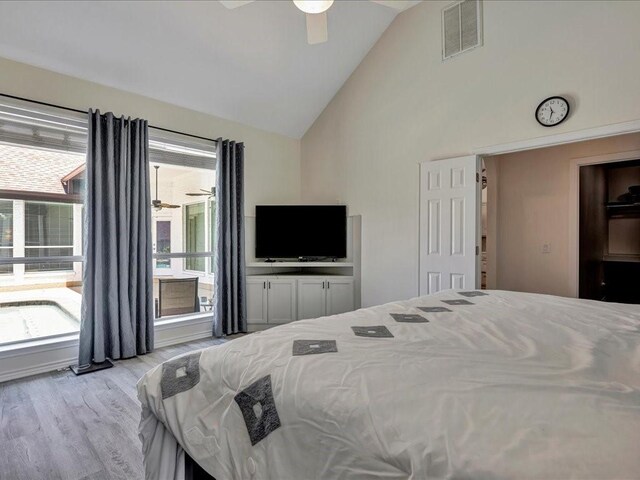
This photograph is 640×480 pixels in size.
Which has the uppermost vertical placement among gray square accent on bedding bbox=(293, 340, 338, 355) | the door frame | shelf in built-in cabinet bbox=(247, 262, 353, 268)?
the door frame

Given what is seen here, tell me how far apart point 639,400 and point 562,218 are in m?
4.03

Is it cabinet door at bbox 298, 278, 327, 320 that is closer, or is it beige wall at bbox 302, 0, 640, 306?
beige wall at bbox 302, 0, 640, 306

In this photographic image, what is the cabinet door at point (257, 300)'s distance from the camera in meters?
4.45

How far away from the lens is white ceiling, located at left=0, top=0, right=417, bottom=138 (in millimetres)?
2898

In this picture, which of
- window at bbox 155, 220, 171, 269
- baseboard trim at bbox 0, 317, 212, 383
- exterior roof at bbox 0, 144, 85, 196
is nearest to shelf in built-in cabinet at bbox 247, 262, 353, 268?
window at bbox 155, 220, 171, 269

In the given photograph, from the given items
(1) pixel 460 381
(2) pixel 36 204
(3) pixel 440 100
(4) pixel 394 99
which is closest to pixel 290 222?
(4) pixel 394 99

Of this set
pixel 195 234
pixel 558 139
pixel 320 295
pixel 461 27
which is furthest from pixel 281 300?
pixel 461 27

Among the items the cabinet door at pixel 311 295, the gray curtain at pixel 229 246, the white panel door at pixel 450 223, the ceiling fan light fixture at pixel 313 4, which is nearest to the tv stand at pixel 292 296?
the cabinet door at pixel 311 295

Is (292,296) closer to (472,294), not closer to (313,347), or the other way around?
(472,294)

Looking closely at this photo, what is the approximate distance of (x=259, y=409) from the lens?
1004 millimetres

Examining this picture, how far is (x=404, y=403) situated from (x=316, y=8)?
2.23 meters

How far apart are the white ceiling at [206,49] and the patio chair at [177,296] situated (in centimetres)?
207

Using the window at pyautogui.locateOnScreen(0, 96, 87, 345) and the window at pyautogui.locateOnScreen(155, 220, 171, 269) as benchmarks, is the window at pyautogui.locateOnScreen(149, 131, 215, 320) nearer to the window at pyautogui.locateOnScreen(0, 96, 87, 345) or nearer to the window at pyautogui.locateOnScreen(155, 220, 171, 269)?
the window at pyautogui.locateOnScreen(155, 220, 171, 269)

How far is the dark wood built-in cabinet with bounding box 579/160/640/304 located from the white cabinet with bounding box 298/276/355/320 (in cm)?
286
